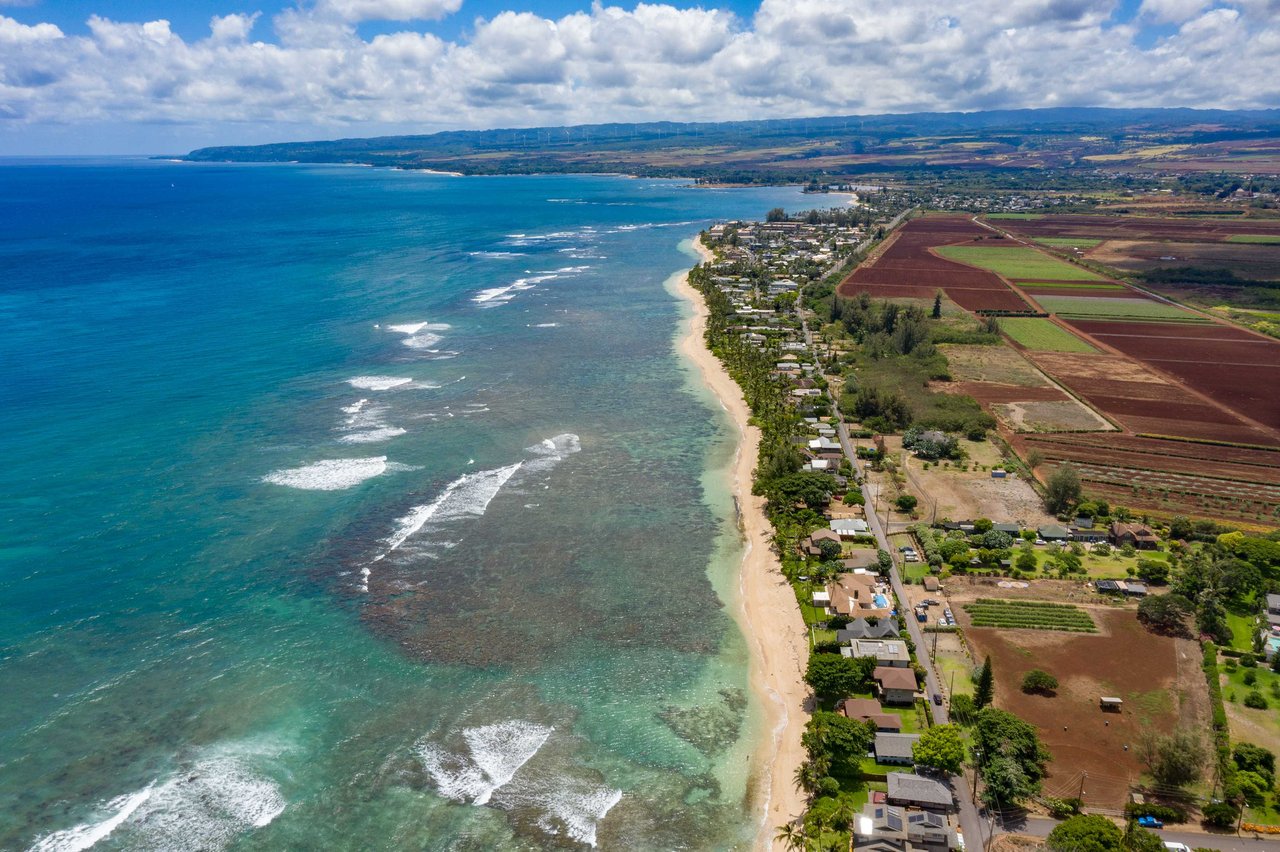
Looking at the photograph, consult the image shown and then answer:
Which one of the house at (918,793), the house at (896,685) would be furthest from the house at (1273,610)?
the house at (918,793)

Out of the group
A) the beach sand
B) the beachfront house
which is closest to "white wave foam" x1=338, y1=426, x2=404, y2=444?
the beach sand

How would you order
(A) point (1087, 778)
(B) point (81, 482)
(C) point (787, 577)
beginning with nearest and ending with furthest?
(A) point (1087, 778) < (C) point (787, 577) < (B) point (81, 482)

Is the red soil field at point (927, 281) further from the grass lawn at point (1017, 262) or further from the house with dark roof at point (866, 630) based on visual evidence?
the house with dark roof at point (866, 630)

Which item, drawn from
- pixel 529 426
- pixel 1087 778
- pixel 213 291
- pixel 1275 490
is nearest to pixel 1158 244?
pixel 1275 490

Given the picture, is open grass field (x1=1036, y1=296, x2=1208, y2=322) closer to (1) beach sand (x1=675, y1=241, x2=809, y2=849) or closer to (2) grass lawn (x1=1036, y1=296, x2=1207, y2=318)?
(2) grass lawn (x1=1036, y1=296, x2=1207, y2=318)

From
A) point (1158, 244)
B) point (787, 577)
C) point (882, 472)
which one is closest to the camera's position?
point (787, 577)

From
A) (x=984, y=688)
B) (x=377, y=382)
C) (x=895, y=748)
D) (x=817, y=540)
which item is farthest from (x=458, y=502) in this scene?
(x=984, y=688)

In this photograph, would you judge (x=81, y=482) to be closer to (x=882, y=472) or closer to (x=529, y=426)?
(x=529, y=426)
